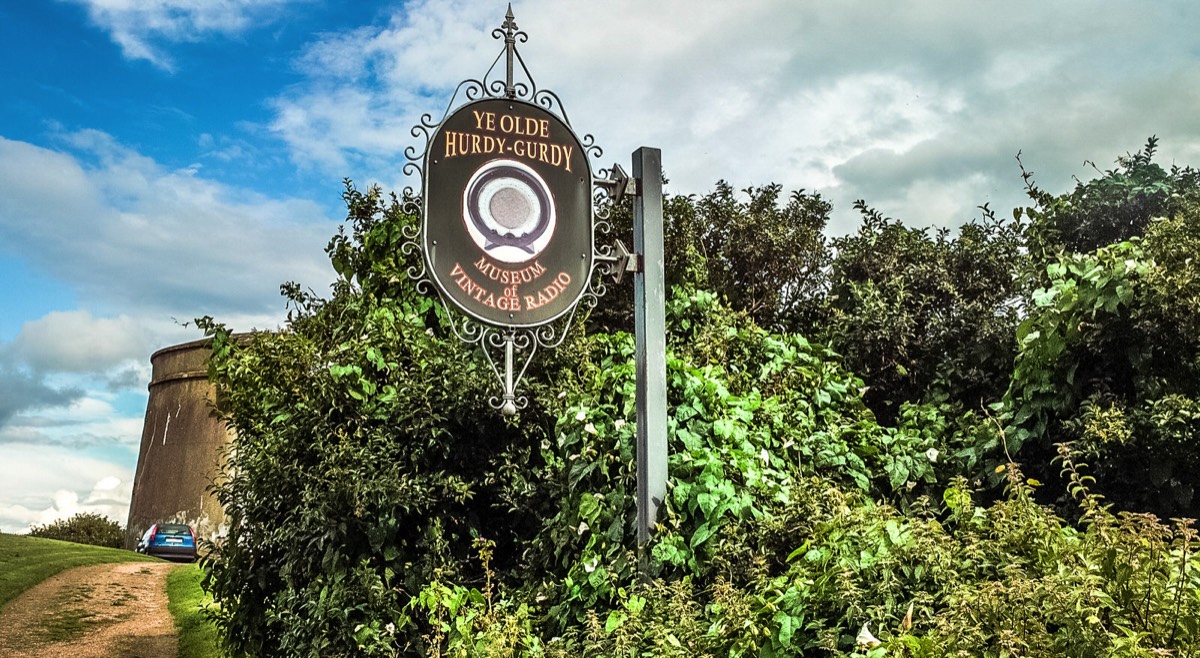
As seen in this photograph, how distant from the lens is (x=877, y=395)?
1059 cm

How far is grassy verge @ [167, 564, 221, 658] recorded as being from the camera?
11.4 metres

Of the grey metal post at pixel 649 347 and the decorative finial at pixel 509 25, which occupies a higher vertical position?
the decorative finial at pixel 509 25

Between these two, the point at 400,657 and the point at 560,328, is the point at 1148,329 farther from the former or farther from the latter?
the point at 400,657

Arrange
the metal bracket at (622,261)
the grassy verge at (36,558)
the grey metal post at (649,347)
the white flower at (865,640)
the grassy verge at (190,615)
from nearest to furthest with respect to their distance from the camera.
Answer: the white flower at (865,640)
the grey metal post at (649,347)
the metal bracket at (622,261)
the grassy verge at (190,615)
the grassy verge at (36,558)

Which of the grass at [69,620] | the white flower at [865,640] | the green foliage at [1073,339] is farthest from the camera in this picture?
the grass at [69,620]

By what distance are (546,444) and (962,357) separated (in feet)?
14.3

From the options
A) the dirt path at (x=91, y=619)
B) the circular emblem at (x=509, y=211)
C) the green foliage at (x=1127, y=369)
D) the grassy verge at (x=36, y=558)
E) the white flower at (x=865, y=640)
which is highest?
the circular emblem at (x=509, y=211)

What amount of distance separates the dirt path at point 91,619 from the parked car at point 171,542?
4.15 metres

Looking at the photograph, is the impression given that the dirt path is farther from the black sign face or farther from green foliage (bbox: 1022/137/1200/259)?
green foliage (bbox: 1022/137/1200/259)

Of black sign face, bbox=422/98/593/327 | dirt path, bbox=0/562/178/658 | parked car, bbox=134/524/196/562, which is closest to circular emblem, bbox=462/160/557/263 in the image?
black sign face, bbox=422/98/593/327

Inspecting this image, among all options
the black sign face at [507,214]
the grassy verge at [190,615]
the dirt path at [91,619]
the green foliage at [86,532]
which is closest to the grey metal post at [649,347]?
the black sign face at [507,214]

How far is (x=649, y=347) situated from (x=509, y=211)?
4.12ft

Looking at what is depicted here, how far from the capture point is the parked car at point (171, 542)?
21.5m

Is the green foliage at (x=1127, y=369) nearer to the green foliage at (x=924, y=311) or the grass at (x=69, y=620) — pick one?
the green foliage at (x=924, y=311)
